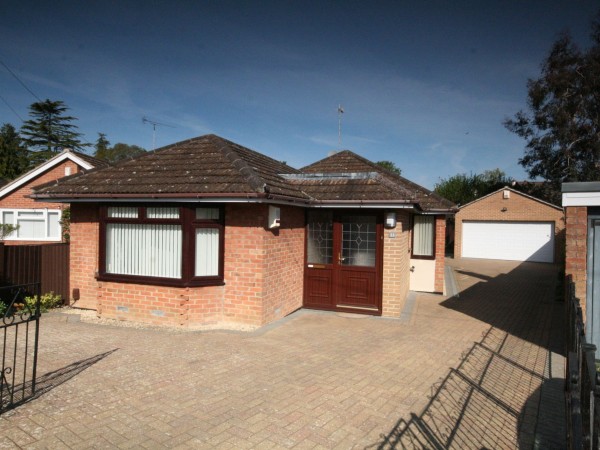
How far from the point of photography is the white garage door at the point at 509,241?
23484 mm

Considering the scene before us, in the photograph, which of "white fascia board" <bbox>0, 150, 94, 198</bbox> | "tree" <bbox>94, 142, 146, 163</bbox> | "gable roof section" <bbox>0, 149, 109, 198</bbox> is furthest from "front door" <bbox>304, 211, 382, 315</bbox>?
"tree" <bbox>94, 142, 146, 163</bbox>

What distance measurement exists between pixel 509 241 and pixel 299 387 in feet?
76.3

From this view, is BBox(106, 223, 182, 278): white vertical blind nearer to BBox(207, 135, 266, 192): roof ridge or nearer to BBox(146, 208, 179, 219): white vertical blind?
BBox(146, 208, 179, 219): white vertical blind

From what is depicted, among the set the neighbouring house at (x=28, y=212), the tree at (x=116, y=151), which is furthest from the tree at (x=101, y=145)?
the neighbouring house at (x=28, y=212)

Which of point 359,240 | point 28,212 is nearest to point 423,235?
point 359,240

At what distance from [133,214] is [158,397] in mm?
4571

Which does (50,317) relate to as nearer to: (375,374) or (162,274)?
(162,274)

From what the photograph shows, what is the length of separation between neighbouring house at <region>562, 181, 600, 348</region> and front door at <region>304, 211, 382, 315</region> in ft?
12.0

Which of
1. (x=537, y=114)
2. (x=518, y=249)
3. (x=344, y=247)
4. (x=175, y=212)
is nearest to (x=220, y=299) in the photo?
(x=175, y=212)

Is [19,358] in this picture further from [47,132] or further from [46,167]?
[47,132]

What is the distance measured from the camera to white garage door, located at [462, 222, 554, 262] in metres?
23.5

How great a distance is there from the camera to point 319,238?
9617 mm

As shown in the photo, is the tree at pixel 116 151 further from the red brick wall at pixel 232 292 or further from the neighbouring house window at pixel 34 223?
the red brick wall at pixel 232 292

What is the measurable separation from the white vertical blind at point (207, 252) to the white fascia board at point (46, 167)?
10.9 meters
